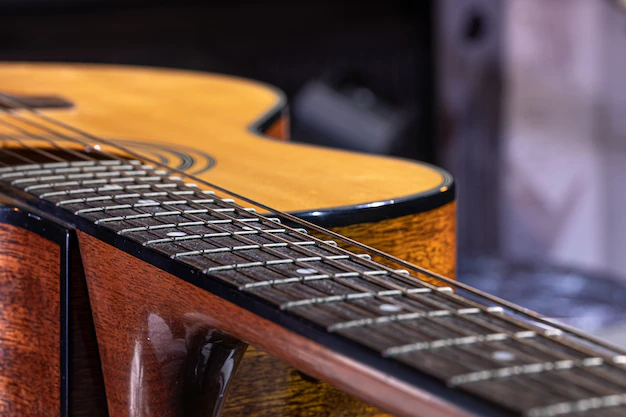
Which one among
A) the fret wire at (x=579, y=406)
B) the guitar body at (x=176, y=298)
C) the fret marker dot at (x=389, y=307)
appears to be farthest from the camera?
the guitar body at (x=176, y=298)

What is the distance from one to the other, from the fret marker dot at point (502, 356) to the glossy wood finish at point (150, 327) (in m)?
0.09

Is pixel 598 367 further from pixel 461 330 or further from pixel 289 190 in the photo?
pixel 289 190

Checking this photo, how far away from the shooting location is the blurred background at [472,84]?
2.57 meters

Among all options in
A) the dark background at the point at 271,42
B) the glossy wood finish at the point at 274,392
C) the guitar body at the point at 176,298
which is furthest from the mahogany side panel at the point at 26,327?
the dark background at the point at 271,42

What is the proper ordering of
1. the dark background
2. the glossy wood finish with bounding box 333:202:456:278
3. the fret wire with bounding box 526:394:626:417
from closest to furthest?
the fret wire with bounding box 526:394:626:417 < the glossy wood finish with bounding box 333:202:456:278 < the dark background

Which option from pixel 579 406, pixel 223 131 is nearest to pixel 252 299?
pixel 579 406

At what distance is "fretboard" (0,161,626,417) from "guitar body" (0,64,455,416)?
1.2 inches

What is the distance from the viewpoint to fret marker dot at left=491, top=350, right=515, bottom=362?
348 mm

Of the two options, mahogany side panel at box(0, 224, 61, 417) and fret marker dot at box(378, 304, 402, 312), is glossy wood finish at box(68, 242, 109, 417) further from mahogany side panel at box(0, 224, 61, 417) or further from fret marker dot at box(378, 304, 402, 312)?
fret marker dot at box(378, 304, 402, 312)

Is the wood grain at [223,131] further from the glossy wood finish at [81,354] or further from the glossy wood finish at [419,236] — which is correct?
the glossy wood finish at [81,354]

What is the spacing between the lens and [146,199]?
63 cm

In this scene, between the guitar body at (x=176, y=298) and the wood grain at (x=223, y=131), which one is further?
the wood grain at (x=223, y=131)

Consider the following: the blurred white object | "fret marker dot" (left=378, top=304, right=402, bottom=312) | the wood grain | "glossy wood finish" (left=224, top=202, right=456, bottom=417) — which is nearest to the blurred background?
the blurred white object

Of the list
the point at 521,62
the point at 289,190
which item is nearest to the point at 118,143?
the point at 289,190
